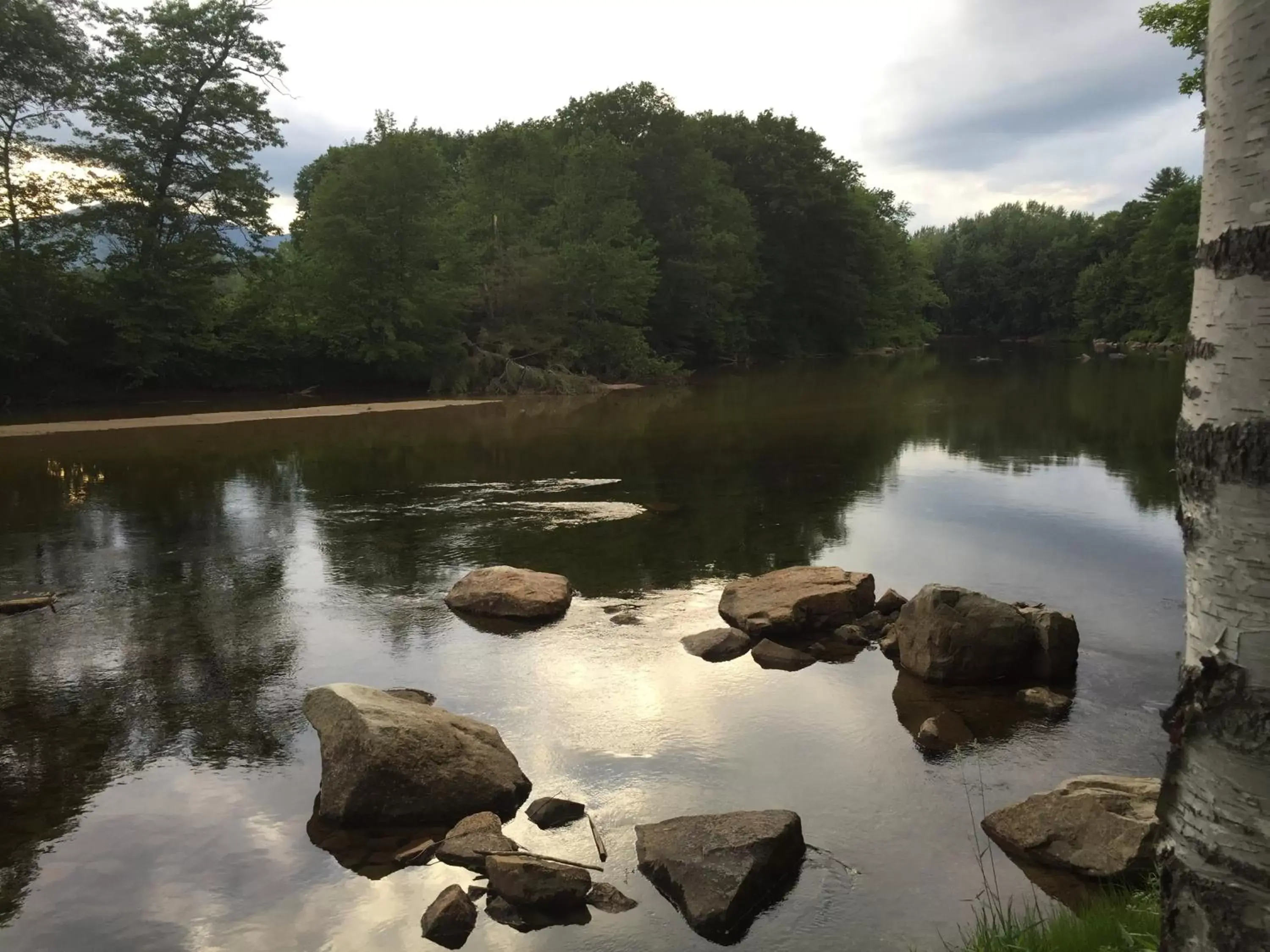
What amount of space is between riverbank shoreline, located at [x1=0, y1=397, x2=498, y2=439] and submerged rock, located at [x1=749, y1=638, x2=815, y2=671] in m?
23.4

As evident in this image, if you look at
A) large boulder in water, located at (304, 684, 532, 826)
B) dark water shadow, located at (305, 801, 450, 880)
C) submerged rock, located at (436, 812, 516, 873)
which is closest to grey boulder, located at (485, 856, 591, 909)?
submerged rock, located at (436, 812, 516, 873)

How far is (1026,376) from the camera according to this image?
45719 mm

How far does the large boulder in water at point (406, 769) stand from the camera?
635 cm

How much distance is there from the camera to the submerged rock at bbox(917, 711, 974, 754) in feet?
24.6

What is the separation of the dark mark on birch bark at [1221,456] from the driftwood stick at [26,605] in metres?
11.5

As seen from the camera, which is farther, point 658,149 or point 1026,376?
point 658,149

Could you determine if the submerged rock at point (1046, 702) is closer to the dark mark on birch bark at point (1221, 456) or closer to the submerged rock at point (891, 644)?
the submerged rock at point (891, 644)

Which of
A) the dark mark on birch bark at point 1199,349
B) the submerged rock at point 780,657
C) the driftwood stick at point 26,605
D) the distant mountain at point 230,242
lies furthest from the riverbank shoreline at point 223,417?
the dark mark on birch bark at point 1199,349

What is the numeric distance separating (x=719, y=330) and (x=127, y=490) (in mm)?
40249

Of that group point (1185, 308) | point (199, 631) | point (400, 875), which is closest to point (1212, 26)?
point (400, 875)

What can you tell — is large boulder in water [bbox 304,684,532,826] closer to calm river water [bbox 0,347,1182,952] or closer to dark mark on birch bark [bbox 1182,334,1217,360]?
calm river water [bbox 0,347,1182,952]

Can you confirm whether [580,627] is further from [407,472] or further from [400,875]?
[407,472]

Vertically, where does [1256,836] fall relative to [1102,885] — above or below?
above

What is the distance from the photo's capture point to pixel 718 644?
31.1 ft
